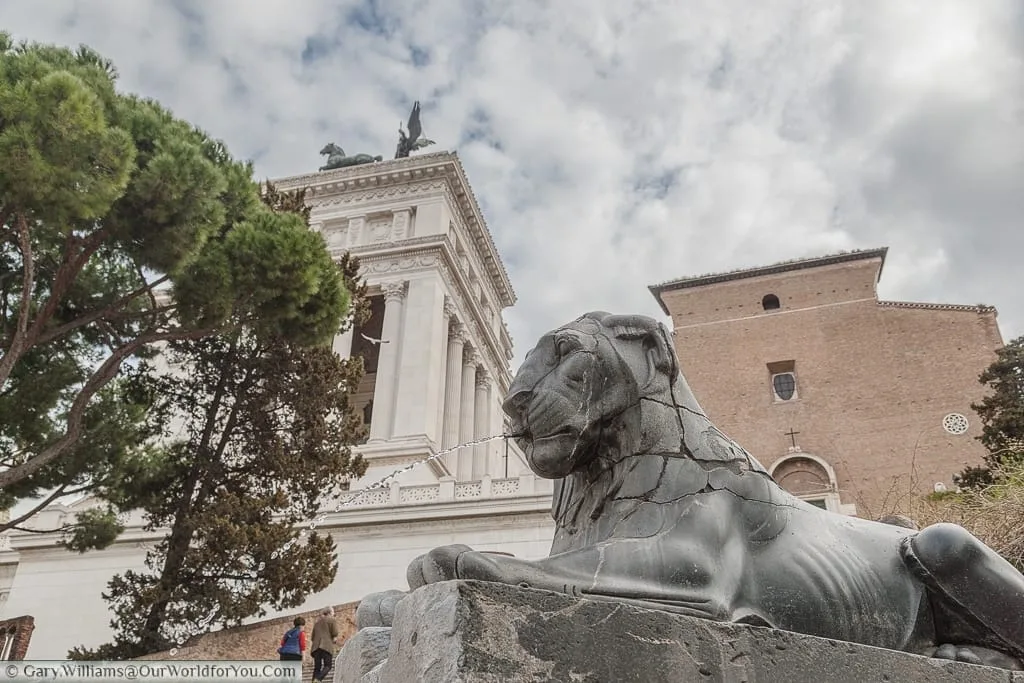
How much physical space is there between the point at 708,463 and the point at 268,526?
12.4 m

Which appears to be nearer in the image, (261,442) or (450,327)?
(261,442)

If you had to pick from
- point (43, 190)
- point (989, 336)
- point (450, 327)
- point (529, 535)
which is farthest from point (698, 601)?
point (450, 327)

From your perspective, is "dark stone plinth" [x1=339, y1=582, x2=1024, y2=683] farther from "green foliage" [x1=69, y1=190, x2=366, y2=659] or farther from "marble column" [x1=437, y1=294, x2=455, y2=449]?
"marble column" [x1=437, y1=294, x2=455, y2=449]

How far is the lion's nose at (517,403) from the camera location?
2.30 metres

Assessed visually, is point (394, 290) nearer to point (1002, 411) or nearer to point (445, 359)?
point (445, 359)

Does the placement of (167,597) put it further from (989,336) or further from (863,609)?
(989,336)

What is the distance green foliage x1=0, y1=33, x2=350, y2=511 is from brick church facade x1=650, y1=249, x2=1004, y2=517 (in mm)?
18342

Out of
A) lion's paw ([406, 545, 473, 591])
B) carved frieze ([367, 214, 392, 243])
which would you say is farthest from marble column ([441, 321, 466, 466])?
lion's paw ([406, 545, 473, 591])

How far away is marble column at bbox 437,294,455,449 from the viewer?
31016 mm

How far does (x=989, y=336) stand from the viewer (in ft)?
92.1

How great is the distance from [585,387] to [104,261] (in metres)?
12.2

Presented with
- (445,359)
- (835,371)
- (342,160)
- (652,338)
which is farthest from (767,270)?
(652,338)

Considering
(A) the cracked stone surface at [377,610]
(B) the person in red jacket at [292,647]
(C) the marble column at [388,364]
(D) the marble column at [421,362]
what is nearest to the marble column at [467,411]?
(D) the marble column at [421,362]

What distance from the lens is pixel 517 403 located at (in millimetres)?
2316
